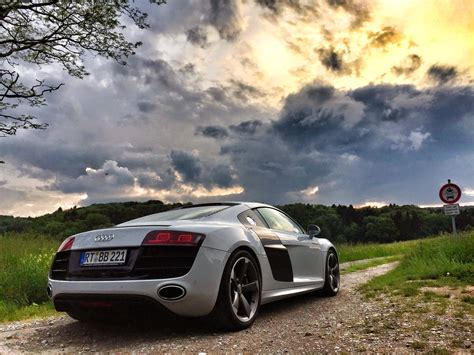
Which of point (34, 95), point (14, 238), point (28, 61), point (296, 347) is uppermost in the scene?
point (28, 61)

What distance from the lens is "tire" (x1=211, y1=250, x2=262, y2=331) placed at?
4344 mm

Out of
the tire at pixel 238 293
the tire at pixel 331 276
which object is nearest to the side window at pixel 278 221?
the tire at pixel 331 276

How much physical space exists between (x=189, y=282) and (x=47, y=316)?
3164 mm

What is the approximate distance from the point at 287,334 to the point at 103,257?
1887 mm

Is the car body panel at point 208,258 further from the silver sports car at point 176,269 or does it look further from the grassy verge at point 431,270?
the grassy verge at point 431,270

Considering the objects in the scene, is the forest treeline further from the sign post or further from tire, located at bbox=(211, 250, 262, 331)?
tire, located at bbox=(211, 250, 262, 331)

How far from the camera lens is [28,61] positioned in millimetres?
16672

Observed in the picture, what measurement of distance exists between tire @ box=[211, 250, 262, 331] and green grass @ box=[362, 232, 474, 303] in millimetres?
2550

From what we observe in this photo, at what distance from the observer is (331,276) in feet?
23.5

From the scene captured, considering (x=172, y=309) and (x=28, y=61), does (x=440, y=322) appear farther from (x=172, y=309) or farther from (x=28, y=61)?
(x=28, y=61)

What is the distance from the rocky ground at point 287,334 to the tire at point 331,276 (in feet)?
4.06

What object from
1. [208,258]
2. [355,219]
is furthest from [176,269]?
[355,219]

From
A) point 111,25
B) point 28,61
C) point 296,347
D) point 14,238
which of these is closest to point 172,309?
point 296,347

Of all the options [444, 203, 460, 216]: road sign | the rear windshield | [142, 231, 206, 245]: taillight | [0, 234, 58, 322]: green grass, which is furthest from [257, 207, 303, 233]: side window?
[444, 203, 460, 216]: road sign
